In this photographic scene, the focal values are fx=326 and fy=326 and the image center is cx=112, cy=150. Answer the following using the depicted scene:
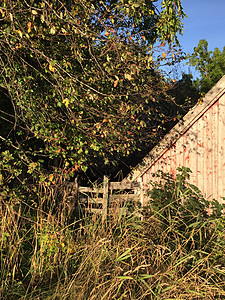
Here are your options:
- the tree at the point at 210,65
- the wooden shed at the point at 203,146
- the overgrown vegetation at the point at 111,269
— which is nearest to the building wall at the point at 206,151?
the wooden shed at the point at 203,146

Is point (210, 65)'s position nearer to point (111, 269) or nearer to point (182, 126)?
point (182, 126)

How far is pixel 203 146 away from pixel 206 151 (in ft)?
0.47

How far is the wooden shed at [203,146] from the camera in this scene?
8008mm

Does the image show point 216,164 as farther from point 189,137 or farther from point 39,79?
point 39,79

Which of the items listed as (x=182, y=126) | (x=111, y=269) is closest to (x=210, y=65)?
(x=182, y=126)

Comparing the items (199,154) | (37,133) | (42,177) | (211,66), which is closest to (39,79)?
(37,133)

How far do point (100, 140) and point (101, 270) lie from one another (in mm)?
3636

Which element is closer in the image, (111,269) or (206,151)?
(111,269)

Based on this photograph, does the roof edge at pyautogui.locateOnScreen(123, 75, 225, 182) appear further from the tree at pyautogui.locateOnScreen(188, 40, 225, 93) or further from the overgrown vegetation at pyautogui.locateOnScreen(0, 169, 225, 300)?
the tree at pyautogui.locateOnScreen(188, 40, 225, 93)

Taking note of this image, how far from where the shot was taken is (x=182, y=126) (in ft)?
26.9

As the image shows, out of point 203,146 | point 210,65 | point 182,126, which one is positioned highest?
point 210,65

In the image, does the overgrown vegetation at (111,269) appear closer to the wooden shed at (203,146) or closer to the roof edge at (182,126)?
the wooden shed at (203,146)

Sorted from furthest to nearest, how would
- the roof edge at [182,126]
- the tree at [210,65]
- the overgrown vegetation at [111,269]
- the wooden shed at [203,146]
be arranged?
1. the tree at [210,65]
2. the wooden shed at [203,146]
3. the roof edge at [182,126]
4. the overgrown vegetation at [111,269]

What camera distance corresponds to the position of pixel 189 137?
8234 millimetres
